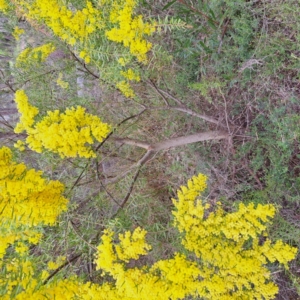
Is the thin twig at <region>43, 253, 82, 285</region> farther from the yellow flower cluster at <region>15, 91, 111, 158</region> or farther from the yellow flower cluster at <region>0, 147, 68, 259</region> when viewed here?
the yellow flower cluster at <region>15, 91, 111, 158</region>

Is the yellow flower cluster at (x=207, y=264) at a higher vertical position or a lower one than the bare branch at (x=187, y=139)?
lower

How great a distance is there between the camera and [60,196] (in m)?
3.07

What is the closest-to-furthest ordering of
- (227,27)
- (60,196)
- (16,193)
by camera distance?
(16,193) < (60,196) < (227,27)

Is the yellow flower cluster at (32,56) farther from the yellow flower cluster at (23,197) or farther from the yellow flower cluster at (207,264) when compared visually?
the yellow flower cluster at (207,264)

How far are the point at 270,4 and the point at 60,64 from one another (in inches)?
91.5

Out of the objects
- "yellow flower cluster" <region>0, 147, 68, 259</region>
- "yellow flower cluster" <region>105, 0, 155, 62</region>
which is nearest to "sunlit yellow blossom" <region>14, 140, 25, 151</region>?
"yellow flower cluster" <region>0, 147, 68, 259</region>

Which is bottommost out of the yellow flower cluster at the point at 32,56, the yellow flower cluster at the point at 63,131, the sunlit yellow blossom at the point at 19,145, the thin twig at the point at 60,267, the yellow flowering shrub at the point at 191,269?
the thin twig at the point at 60,267

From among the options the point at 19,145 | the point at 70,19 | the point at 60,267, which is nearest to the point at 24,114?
the point at 19,145

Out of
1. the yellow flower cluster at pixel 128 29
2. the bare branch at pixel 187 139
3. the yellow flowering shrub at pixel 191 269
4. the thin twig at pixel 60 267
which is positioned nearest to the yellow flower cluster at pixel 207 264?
the yellow flowering shrub at pixel 191 269

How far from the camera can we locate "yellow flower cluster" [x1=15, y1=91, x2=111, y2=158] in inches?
110

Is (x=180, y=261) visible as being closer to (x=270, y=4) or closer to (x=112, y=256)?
(x=112, y=256)


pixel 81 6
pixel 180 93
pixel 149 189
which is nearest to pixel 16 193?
pixel 81 6

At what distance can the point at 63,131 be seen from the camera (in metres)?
2.80

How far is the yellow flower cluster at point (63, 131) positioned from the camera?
2.79m
